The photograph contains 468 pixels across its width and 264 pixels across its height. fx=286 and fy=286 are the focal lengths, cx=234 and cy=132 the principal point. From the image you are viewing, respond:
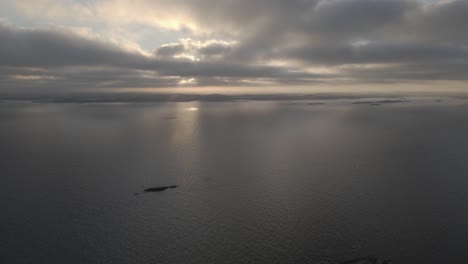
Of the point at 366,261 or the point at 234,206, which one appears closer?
the point at 366,261

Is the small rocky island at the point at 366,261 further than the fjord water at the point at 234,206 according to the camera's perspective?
No

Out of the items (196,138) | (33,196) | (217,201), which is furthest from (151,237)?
(196,138)

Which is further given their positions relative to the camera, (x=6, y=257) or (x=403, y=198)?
(x=403, y=198)

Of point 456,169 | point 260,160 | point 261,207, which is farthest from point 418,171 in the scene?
point 261,207

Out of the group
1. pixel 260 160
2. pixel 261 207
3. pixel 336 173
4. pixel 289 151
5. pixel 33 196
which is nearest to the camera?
pixel 261 207

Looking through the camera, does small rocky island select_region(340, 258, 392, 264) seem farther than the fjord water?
No

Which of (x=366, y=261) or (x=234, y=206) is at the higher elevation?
(x=234, y=206)

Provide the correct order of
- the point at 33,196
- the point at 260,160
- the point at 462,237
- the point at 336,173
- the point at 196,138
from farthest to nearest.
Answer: the point at 196,138, the point at 260,160, the point at 336,173, the point at 33,196, the point at 462,237

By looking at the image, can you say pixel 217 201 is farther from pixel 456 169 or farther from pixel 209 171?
pixel 456 169

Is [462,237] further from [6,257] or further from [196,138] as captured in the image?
[196,138]
